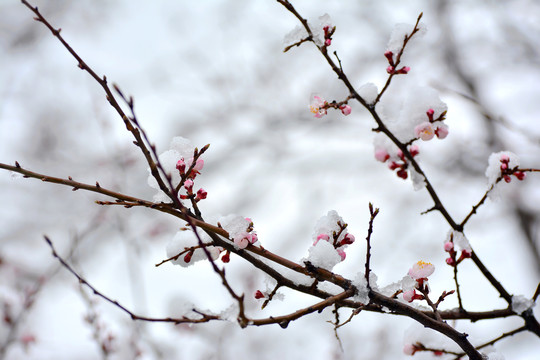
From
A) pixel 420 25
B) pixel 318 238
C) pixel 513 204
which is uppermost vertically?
pixel 513 204

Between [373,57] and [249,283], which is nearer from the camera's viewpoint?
[249,283]

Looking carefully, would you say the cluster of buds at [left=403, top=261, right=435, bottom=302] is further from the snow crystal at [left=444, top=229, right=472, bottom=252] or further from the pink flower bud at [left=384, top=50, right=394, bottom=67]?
the pink flower bud at [left=384, top=50, right=394, bottom=67]

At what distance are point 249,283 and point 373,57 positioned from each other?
5.40m

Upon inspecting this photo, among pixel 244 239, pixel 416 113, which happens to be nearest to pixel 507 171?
pixel 416 113

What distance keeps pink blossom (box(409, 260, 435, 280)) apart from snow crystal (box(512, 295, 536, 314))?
0.34m

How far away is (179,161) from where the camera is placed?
4.28 ft

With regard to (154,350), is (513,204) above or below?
above

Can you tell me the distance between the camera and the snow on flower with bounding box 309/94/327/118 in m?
1.48

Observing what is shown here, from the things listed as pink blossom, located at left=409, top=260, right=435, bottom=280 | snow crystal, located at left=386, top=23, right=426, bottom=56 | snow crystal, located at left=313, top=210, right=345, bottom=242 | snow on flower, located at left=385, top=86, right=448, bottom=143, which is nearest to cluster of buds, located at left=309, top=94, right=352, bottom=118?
snow on flower, located at left=385, top=86, right=448, bottom=143

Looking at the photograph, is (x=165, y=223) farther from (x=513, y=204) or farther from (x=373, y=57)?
(x=513, y=204)

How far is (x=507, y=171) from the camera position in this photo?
4.76 ft

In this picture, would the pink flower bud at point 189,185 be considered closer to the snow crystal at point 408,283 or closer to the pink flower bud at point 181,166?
the pink flower bud at point 181,166

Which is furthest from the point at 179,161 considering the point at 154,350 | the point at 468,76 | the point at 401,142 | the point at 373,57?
the point at 468,76

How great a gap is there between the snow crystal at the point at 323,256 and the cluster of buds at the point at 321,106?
1.60 ft
